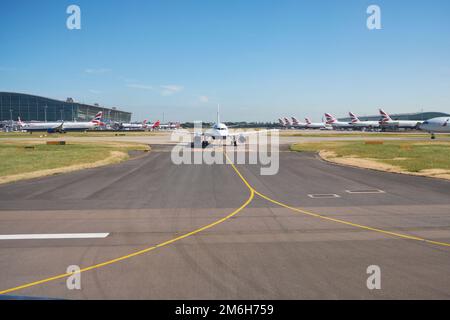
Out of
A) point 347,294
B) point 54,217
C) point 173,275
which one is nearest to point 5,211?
point 54,217

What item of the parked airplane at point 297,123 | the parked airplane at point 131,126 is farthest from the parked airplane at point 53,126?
the parked airplane at point 297,123

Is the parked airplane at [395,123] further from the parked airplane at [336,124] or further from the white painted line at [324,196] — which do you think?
the white painted line at [324,196]

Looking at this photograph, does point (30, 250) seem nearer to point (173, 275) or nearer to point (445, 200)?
point (173, 275)

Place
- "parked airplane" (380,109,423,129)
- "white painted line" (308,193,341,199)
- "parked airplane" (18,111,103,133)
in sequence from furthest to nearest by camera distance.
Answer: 1. "parked airplane" (380,109,423,129)
2. "parked airplane" (18,111,103,133)
3. "white painted line" (308,193,341,199)

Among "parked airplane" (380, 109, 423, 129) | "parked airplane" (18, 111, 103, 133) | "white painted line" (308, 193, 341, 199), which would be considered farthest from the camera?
"parked airplane" (380, 109, 423, 129)

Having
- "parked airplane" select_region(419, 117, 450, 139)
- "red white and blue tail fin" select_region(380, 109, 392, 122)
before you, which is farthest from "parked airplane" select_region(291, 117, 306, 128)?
"parked airplane" select_region(419, 117, 450, 139)

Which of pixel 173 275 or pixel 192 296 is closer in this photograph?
pixel 192 296

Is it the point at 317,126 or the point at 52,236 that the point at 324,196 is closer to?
the point at 52,236

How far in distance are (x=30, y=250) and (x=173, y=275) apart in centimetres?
497

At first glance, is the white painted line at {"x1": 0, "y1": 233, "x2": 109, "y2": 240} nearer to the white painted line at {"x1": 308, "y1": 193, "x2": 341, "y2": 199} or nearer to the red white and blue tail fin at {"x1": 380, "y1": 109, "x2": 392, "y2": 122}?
the white painted line at {"x1": 308, "y1": 193, "x2": 341, "y2": 199}

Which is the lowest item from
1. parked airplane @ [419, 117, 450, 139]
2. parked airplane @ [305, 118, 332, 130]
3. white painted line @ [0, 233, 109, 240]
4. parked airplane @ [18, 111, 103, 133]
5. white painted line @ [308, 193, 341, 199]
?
white painted line @ [0, 233, 109, 240]

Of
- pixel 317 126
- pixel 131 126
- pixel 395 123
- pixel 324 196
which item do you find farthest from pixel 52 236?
pixel 317 126

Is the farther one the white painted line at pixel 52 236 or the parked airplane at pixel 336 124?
the parked airplane at pixel 336 124

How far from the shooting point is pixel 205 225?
1287cm
